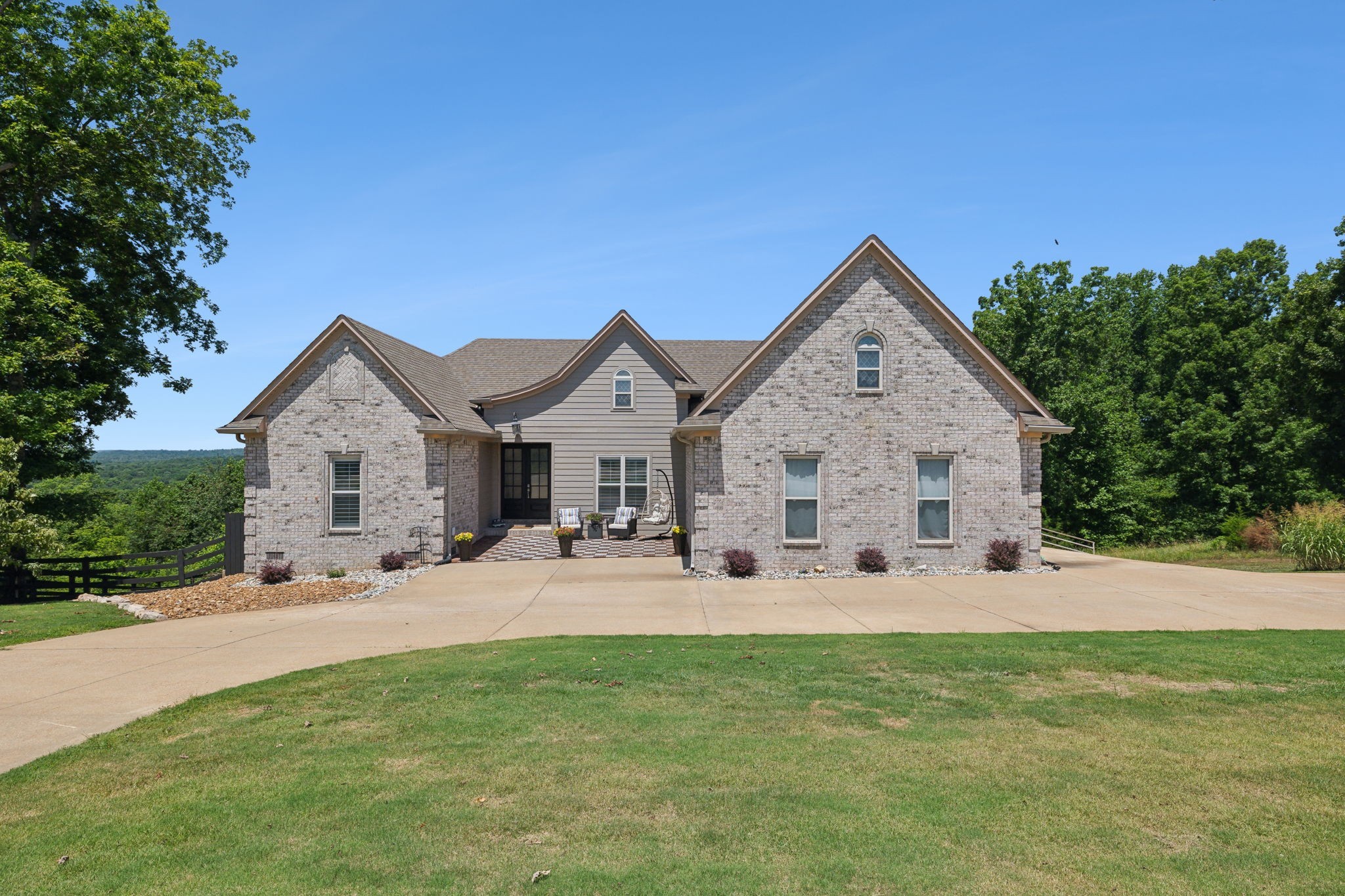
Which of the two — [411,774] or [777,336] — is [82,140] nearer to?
[777,336]

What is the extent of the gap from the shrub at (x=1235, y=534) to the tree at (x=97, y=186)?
36.5 meters

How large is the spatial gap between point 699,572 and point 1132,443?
34573 mm

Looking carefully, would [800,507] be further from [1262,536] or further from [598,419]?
[1262,536]

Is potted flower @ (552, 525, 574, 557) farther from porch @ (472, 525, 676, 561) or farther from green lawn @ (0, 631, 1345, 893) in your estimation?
green lawn @ (0, 631, 1345, 893)

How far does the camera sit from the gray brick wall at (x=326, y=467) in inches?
835

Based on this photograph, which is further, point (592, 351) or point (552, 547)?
point (592, 351)

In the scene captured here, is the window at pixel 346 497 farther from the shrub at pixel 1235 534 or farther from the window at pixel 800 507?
the shrub at pixel 1235 534

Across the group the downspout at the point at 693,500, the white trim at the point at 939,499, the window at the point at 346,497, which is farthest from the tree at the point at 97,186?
the white trim at the point at 939,499

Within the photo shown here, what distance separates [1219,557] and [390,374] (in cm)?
2540

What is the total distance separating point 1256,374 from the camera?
3819 cm

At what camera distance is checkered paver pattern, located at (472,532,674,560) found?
22703mm

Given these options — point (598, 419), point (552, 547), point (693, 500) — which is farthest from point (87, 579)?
point (693, 500)

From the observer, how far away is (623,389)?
25.9m

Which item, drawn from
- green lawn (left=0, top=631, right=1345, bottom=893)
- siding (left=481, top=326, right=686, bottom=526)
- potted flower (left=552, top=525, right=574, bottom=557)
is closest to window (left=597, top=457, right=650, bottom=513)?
siding (left=481, top=326, right=686, bottom=526)
